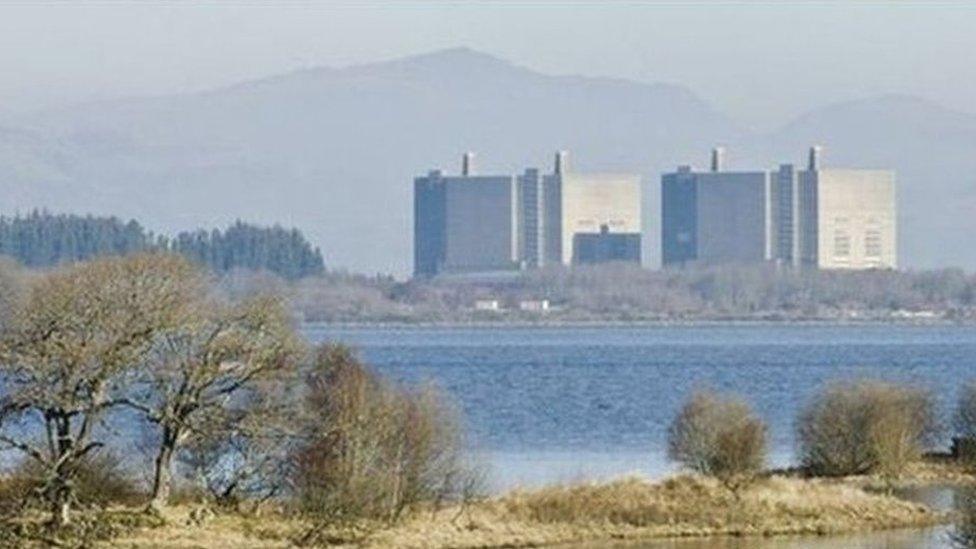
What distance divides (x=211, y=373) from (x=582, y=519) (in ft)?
22.8

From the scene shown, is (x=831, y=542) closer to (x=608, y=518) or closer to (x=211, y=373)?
(x=608, y=518)

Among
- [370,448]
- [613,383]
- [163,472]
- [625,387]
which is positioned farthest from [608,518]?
[613,383]

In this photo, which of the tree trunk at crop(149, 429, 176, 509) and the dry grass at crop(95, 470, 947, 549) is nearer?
the dry grass at crop(95, 470, 947, 549)

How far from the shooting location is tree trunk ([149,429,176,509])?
43812 mm

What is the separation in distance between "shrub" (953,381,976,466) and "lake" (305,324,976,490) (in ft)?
12.1

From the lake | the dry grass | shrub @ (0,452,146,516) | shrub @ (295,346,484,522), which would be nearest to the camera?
shrub @ (0,452,146,516)

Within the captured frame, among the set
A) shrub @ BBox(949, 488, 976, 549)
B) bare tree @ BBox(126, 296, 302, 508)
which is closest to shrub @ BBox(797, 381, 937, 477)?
bare tree @ BBox(126, 296, 302, 508)

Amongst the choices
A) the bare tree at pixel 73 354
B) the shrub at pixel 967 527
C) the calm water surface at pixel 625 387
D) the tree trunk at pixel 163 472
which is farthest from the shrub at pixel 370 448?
Answer: the shrub at pixel 967 527

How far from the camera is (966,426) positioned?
205 feet

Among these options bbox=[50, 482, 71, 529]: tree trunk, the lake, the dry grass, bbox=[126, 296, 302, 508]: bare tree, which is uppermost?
bbox=[126, 296, 302, 508]: bare tree

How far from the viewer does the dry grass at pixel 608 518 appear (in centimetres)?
4322

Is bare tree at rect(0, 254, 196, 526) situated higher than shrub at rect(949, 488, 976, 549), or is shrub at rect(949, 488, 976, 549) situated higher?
bare tree at rect(0, 254, 196, 526)

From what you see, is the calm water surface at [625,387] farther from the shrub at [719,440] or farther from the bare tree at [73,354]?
the bare tree at [73,354]

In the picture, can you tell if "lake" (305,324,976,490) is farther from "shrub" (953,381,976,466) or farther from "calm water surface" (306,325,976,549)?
"shrub" (953,381,976,466)
